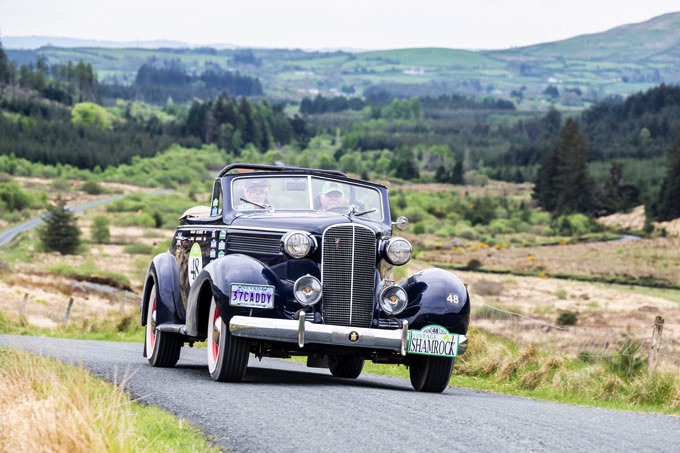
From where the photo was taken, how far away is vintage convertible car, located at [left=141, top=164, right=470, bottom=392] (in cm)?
1350

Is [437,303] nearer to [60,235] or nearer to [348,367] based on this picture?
[348,367]

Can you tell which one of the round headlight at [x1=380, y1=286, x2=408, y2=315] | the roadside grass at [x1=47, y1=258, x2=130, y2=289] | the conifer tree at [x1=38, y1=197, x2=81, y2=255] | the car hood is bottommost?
the conifer tree at [x1=38, y1=197, x2=81, y2=255]

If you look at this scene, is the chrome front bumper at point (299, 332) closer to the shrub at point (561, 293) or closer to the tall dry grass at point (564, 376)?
the tall dry grass at point (564, 376)

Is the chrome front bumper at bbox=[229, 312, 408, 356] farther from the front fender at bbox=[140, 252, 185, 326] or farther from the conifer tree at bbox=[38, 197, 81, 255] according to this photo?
the conifer tree at bbox=[38, 197, 81, 255]

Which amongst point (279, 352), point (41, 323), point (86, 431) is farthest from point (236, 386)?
point (41, 323)

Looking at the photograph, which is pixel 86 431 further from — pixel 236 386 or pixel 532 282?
pixel 532 282

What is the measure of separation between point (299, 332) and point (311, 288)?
0.67m

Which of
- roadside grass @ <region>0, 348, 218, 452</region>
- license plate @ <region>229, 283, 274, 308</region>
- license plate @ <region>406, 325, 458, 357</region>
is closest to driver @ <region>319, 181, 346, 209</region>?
license plate @ <region>229, 283, 274, 308</region>

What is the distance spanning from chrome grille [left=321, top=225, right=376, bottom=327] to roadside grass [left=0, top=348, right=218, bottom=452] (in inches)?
138

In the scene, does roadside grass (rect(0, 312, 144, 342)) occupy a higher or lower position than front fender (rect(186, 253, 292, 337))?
lower

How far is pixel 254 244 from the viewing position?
14.5m

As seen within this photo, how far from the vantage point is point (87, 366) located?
1527 cm

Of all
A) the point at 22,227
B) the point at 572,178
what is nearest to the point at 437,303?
the point at 22,227

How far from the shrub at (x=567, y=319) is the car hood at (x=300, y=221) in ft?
205
